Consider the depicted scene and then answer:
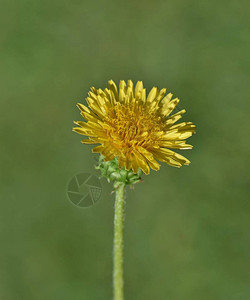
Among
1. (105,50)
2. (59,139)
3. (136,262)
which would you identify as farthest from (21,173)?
(105,50)

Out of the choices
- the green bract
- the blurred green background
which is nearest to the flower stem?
the green bract

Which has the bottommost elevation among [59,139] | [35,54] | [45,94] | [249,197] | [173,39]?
[249,197]

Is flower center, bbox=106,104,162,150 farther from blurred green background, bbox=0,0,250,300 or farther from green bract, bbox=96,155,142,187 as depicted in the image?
blurred green background, bbox=0,0,250,300

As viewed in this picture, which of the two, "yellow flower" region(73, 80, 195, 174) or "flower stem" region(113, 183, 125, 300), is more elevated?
"yellow flower" region(73, 80, 195, 174)

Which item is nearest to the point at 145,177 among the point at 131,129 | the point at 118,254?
the point at 131,129

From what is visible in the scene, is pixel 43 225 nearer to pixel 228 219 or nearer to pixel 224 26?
pixel 228 219

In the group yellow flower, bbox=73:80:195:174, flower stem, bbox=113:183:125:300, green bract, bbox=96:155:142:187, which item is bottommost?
flower stem, bbox=113:183:125:300
